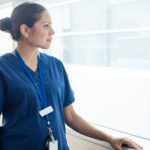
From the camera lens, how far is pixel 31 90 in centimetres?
87

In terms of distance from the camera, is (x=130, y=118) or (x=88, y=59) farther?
(x=88, y=59)

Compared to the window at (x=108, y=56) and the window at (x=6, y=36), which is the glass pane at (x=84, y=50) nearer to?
the window at (x=108, y=56)

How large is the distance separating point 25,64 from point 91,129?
1.61ft

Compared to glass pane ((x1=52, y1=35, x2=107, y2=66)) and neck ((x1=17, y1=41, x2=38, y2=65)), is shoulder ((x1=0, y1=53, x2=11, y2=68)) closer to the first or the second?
neck ((x1=17, y1=41, x2=38, y2=65))

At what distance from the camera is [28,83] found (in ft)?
2.92

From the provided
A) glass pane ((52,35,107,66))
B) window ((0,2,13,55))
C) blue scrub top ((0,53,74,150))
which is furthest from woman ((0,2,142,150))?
window ((0,2,13,55))

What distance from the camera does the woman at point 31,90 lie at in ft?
2.82

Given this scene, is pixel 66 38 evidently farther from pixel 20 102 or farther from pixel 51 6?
pixel 20 102

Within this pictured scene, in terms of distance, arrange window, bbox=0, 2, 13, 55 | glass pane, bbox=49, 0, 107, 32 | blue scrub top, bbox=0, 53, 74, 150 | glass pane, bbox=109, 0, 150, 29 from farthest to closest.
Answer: window, bbox=0, 2, 13, 55, glass pane, bbox=49, 0, 107, 32, glass pane, bbox=109, 0, 150, 29, blue scrub top, bbox=0, 53, 74, 150

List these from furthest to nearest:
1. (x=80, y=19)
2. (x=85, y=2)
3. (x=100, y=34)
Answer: (x=80, y=19) → (x=85, y=2) → (x=100, y=34)

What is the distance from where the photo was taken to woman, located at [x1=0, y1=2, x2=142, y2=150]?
2.82 feet

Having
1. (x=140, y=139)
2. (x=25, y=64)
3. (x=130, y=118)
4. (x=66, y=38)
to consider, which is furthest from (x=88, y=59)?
(x=25, y=64)

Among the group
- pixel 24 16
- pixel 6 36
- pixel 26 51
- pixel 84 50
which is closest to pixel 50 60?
pixel 26 51

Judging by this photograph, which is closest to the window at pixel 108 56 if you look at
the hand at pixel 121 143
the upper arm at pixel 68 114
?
the hand at pixel 121 143
